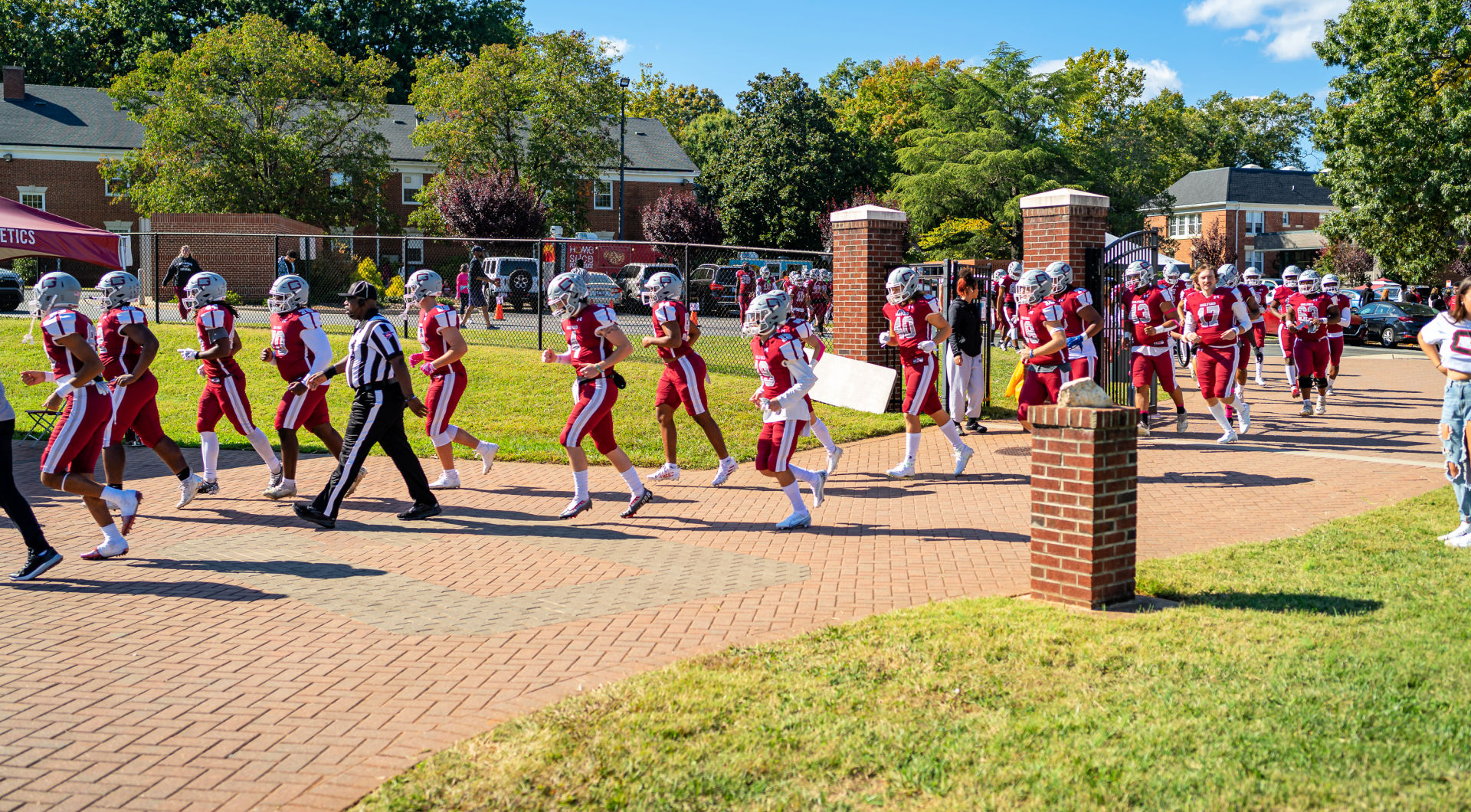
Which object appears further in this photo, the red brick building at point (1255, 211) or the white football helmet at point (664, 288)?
the red brick building at point (1255, 211)

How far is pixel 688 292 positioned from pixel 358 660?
14119 millimetres

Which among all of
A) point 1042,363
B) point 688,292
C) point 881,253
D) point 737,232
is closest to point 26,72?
point 737,232

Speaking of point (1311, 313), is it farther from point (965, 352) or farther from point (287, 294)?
point (287, 294)

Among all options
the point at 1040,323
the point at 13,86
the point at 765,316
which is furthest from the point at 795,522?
the point at 13,86

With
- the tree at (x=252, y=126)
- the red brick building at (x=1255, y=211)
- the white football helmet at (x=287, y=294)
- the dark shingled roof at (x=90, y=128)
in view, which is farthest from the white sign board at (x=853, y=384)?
the red brick building at (x=1255, y=211)

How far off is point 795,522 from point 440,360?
133 inches

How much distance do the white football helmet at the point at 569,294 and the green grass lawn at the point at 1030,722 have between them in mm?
4196

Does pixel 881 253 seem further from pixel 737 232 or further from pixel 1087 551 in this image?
pixel 737 232

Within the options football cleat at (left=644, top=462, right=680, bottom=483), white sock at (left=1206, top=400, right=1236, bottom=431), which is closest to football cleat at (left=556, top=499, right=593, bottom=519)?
football cleat at (left=644, top=462, right=680, bottom=483)

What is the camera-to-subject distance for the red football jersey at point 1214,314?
12242 mm

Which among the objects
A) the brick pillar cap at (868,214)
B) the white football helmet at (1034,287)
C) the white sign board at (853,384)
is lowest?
the white sign board at (853,384)

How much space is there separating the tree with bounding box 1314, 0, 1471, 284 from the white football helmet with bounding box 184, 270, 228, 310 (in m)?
34.0

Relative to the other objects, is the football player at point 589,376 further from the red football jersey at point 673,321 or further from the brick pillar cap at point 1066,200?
the brick pillar cap at point 1066,200

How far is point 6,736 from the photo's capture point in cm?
454
